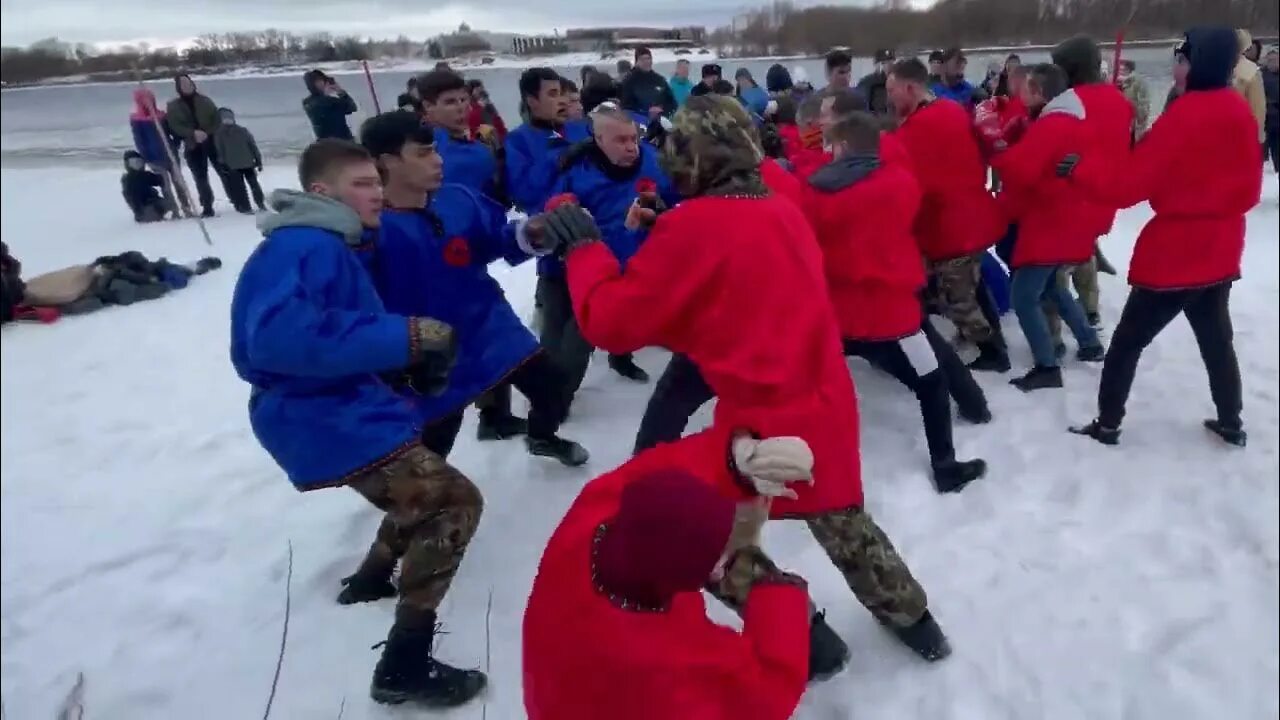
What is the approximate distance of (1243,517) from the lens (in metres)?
3.16

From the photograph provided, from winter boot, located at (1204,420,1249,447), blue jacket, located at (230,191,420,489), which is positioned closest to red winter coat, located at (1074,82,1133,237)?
winter boot, located at (1204,420,1249,447)

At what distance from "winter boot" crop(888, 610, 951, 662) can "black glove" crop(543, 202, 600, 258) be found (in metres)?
1.51

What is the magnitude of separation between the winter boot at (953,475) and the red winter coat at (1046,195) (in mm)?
1299

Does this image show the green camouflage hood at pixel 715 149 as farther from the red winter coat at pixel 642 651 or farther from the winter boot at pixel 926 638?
the winter boot at pixel 926 638

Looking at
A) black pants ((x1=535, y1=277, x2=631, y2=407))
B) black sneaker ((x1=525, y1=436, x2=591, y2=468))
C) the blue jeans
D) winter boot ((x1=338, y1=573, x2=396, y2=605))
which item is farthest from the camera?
the blue jeans

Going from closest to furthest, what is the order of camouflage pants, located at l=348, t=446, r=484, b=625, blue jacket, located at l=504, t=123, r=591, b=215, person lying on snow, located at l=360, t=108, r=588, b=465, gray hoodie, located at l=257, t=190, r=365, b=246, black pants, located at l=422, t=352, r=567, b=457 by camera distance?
gray hoodie, located at l=257, t=190, r=365, b=246 < camouflage pants, located at l=348, t=446, r=484, b=625 < person lying on snow, located at l=360, t=108, r=588, b=465 < black pants, located at l=422, t=352, r=567, b=457 < blue jacket, located at l=504, t=123, r=591, b=215

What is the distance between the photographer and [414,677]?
93.7 inches

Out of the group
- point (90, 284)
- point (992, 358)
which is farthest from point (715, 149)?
point (90, 284)

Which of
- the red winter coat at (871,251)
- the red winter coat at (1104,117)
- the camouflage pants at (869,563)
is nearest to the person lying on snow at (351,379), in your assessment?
the camouflage pants at (869,563)

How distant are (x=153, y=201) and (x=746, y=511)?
4.95 m

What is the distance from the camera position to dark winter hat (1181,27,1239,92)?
111 inches

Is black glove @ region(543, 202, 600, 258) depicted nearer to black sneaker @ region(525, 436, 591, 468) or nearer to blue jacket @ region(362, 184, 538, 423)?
blue jacket @ region(362, 184, 538, 423)

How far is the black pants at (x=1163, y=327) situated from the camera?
331cm

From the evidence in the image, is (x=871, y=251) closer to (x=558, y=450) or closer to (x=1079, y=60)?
(x=1079, y=60)
